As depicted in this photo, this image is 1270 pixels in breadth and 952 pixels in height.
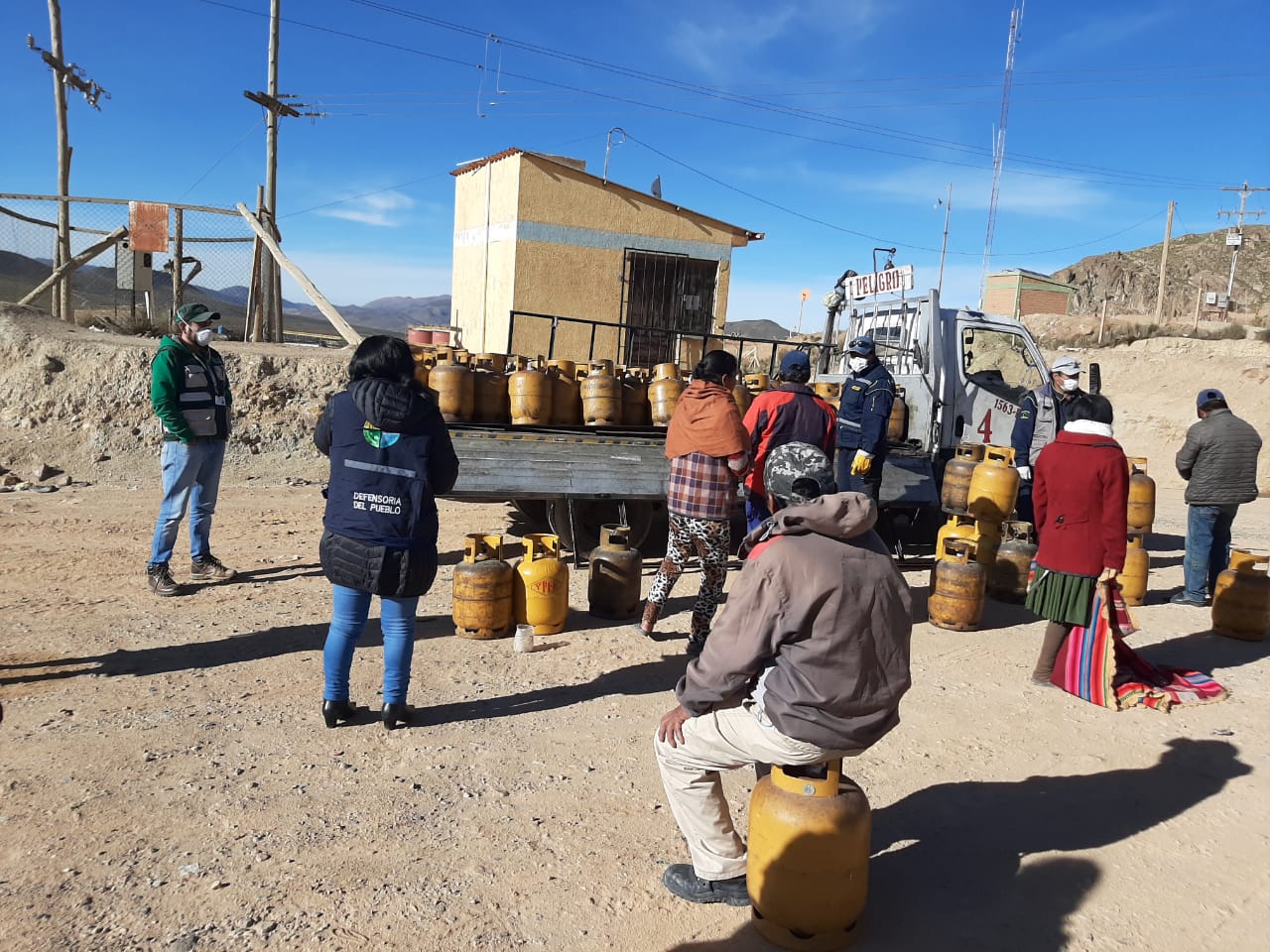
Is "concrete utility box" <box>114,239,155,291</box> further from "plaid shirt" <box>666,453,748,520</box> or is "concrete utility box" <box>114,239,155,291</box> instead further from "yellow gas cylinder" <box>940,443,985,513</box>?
"yellow gas cylinder" <box>940,443,985,513</box>

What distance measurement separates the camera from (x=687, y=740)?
8.82ft

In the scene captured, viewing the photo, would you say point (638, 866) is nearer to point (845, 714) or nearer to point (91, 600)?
point (845, 714)

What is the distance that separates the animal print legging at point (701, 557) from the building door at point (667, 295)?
10267mm

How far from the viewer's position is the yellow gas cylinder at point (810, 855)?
2.52m

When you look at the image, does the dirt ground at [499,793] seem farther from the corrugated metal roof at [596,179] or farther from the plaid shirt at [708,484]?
the corrugated metal roof at [596,179]

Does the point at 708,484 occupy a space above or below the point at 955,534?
above

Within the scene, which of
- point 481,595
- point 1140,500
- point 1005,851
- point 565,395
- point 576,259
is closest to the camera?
point 1005,851

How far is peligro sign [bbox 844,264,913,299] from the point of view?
8.64 m

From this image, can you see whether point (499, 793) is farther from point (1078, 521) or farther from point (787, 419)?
point (1078, 521)

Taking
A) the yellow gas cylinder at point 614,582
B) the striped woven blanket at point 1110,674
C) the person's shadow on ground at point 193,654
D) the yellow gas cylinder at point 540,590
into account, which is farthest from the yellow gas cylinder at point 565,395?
the striped woven blanket at point 1110,674

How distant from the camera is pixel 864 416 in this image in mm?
6496

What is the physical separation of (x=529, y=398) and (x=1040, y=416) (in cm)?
450

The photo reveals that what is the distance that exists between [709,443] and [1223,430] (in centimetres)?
432

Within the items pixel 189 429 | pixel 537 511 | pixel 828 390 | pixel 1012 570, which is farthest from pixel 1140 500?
pixel 189 429
